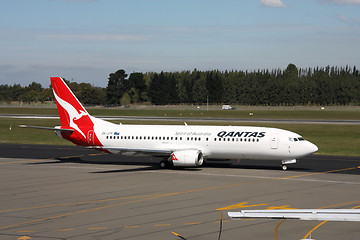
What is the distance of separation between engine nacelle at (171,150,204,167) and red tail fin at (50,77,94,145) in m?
9.65

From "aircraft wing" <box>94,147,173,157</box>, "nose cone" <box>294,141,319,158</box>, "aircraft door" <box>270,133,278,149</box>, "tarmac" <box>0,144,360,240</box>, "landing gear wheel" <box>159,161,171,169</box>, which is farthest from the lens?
"landing gear wheel" <box>159,161,171,169</box>

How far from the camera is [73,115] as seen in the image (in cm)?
5150

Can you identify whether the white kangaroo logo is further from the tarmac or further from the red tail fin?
the tarmac

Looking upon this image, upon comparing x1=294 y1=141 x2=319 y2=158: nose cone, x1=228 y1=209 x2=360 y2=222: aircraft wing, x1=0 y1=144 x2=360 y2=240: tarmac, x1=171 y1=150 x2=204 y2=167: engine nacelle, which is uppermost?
x1=228 y1=209 x2=360 y2=222: aircraft wing

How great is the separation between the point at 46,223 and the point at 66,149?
1569 inches

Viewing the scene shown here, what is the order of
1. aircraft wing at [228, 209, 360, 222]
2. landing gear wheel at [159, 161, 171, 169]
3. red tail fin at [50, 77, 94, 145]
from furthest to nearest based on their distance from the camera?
red tail fin at [50, 77, 94, 145] → landing gear wheel at [159, 161, 171, 169] → aircraft wing at [228, 209, 360, 222]

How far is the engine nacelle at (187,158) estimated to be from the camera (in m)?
44.9

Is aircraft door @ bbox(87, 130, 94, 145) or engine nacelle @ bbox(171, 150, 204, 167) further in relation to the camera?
aircraft door @ bbox(87, 130, 94, 145)

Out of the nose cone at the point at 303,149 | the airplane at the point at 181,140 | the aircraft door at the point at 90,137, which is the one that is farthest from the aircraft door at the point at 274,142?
the aircraft door at the point at 90,137

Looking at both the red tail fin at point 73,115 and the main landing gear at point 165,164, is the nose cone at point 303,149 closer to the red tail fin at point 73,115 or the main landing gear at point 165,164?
the main landing gear at point 165,164

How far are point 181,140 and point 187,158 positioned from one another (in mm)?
2939

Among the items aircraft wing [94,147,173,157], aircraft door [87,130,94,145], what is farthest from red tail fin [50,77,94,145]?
aircraft wing [94,147,173,157]

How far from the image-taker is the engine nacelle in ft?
147

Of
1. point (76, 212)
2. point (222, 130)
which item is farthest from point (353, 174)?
point (76, 212)
